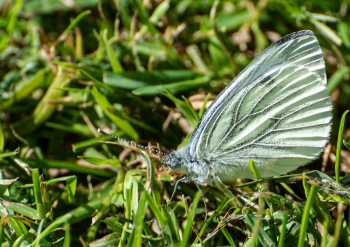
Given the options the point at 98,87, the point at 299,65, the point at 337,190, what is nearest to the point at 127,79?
the point at 98,87

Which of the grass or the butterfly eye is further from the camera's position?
the butterfly eye

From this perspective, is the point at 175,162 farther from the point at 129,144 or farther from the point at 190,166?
the point at 129,144

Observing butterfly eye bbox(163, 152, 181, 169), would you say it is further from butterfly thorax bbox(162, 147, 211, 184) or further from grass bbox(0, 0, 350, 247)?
grass bbox(0, 0, 350, 247)

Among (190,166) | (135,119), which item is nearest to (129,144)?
(135,119)

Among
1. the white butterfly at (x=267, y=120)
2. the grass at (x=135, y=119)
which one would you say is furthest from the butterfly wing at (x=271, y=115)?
the grass at (x=135, y=119)

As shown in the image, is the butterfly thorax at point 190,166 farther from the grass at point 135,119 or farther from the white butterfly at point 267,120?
the grass at point 135,119

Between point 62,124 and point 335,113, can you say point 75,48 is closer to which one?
point 62,124

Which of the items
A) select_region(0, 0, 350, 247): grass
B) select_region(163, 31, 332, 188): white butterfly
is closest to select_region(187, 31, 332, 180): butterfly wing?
select_region(163, 31, 332, 188): white butterfly
